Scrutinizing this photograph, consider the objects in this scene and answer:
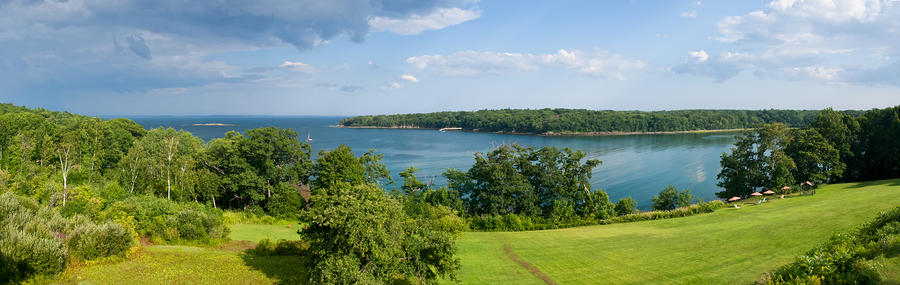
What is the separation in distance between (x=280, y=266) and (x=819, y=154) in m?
52.9

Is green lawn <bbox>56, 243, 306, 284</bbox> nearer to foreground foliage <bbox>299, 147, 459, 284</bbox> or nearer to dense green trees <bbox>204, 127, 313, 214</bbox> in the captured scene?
foreground foliage <bbox>299, 147, 459, 284</bbox>

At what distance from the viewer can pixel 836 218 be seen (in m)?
23.5

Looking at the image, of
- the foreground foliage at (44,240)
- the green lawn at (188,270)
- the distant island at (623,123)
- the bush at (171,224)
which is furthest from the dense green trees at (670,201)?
the distant island at (623,123)

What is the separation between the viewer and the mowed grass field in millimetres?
16844

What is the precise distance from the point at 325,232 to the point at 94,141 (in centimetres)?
4419

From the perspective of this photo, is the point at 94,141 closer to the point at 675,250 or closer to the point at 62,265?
the point at 62,265

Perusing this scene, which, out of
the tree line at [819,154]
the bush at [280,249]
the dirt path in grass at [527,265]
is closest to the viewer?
the dirt path in grass at [527,265]

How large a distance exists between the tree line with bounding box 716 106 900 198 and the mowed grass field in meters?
11.6

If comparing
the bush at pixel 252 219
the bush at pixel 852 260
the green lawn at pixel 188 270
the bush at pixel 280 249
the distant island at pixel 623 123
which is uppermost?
the distant island at pixel 623 123

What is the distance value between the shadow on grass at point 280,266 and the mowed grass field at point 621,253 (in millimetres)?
42

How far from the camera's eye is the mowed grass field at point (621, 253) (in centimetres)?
1684

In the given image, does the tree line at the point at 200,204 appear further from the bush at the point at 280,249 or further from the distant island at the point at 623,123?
the distant island at the point at 623,123

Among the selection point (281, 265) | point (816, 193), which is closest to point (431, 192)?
point (281, 265)

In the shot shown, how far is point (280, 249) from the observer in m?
21.5
